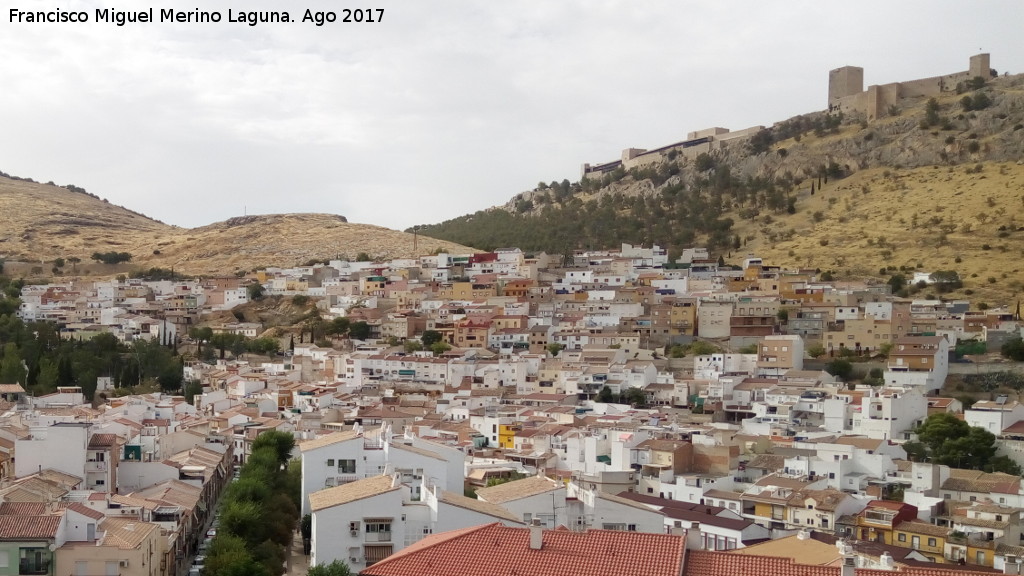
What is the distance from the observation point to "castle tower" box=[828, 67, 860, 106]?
72625 millimetres

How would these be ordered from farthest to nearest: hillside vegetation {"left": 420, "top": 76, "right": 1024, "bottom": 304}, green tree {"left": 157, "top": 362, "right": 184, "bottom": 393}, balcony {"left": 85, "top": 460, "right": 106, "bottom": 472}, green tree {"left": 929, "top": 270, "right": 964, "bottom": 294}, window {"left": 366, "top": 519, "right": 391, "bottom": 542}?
hillside vegetation {"left": 420, "top": 76, "right": 1024, "bottom": 304} < green tree {"left": 929, "top": 270, "right": 964, "bottom": 294} < green tree {"left": 157, "top": 362, "right": 184, "bottom": 393} < balcony {"left": 85, "top": 460, "right": 106, "bottom": 472} < window {"left": 366, "top": 519, "right": 391, "bottom": 542}

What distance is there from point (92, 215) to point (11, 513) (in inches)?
3398

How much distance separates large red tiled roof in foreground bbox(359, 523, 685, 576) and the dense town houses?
0.03 meters

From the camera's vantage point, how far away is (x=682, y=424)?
28984 millimetres

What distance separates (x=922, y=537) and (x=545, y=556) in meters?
12.4

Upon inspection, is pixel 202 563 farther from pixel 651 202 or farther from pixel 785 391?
pixel 651 202

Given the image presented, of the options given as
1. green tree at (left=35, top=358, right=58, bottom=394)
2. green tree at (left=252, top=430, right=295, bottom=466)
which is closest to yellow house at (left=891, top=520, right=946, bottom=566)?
green tree at (left=252, top=430, right=295, bottom=466)

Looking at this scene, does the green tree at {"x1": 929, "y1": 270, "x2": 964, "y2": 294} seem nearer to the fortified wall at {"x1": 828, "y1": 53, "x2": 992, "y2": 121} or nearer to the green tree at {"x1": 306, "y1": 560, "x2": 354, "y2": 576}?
the fortified wall at {"x1": 828, "y1": 53, "x2": 992, "y2": 121}

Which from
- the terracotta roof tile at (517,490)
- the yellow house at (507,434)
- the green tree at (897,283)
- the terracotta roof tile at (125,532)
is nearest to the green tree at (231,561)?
the terracotta roof tile at (125,532)

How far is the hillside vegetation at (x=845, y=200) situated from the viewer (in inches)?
2064

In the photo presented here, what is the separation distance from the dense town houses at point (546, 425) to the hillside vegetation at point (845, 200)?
5915 millimetres

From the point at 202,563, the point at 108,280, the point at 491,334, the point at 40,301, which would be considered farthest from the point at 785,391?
the point at 108,280

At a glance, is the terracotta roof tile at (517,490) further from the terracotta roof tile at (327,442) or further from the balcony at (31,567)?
the balcony at (31,567)

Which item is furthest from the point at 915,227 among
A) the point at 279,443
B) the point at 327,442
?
the point at 327,442
